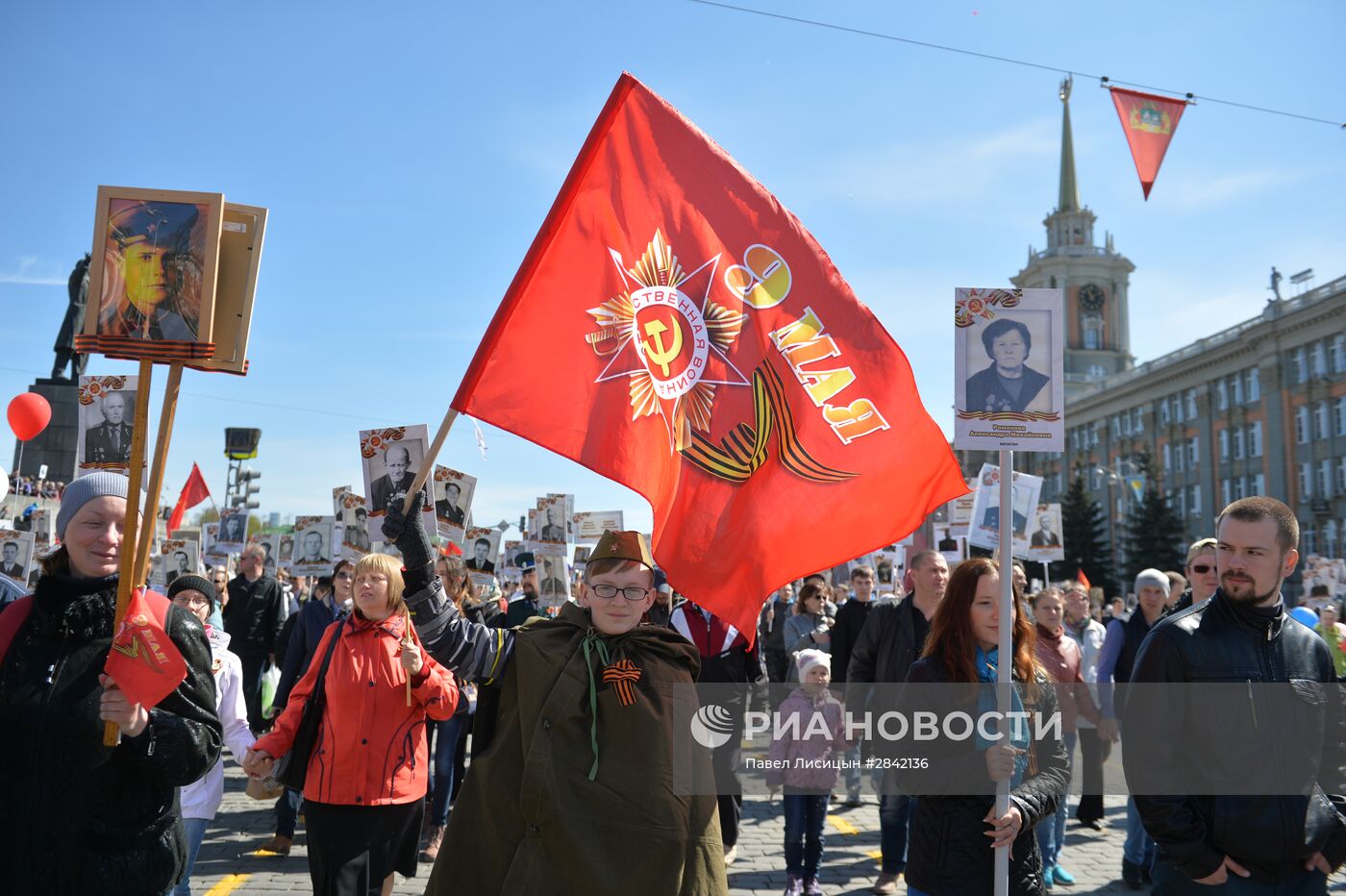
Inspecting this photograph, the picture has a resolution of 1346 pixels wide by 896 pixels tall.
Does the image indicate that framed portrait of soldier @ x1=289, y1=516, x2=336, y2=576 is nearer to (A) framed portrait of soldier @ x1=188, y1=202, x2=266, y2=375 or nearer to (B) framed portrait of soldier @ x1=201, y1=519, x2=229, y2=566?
(B) framed portrait of soldier @ x1=201, y1=519, x2=229, y2=566

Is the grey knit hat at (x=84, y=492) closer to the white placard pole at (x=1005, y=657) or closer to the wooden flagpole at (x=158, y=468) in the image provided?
the wooden flagpole at (x=158, y=468)

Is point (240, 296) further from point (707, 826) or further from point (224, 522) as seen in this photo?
point (224, 522)

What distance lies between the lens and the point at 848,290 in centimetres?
435

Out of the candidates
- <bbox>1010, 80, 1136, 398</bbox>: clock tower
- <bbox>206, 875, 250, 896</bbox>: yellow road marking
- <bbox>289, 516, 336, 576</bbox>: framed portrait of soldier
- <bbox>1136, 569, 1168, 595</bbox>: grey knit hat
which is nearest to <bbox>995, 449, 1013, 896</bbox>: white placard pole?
<bbox>1136, 569, 1168, 595</bbox>: grey knit hat

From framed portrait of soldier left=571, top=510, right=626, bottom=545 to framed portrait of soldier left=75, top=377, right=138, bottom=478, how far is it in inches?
412

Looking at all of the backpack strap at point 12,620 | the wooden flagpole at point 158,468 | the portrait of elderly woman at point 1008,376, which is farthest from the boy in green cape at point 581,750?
the portrait of elderly woman at point 1008,376

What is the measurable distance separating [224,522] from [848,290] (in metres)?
17.0

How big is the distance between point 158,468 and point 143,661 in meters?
0.54

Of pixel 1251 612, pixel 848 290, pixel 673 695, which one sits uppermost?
pixel 848 290

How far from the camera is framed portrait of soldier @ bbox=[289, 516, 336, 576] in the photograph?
15.4m

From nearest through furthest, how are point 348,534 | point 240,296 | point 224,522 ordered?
point 240,296, point 348,534, point 224,522

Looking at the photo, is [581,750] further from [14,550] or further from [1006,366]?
[14,550]

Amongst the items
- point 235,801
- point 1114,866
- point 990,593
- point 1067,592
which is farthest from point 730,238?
point 1067,592

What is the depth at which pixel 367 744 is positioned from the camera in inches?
214
